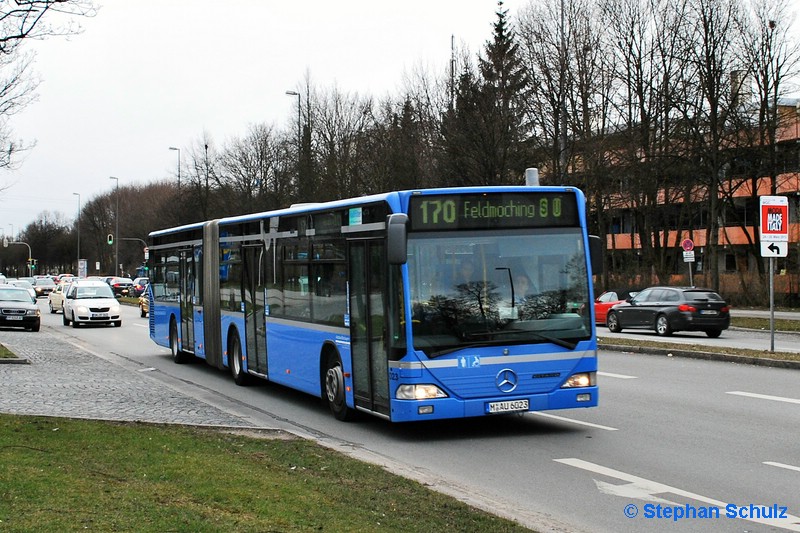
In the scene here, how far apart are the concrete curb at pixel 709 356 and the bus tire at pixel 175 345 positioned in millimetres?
10233

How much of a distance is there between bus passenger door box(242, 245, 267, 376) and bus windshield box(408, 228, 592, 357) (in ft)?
17.0

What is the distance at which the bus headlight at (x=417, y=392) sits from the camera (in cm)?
1066

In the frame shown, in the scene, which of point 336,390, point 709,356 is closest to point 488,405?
point 336,390

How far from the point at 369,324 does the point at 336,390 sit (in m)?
1.53

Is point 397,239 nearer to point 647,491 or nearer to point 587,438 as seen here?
point 587,438

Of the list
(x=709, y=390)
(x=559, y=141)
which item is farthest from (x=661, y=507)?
(x=559, y=141)

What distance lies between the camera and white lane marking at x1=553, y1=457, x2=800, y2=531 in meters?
7.13

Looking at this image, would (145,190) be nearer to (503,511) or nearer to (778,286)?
(778,286)

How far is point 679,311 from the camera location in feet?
98.1

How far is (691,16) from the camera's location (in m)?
44.9

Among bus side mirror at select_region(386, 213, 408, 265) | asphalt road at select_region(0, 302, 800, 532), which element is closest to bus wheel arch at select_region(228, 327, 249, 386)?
asphalt road at select_region(0, 302, 800, 532)

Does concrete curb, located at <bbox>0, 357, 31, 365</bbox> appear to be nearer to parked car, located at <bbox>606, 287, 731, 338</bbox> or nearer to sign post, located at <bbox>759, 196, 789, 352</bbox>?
sign post, located at <bbox>759, 196, 789, 352</bbox>

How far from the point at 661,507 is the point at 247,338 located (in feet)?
32.7

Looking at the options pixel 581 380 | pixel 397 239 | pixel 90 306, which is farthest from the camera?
pixel 90 306
